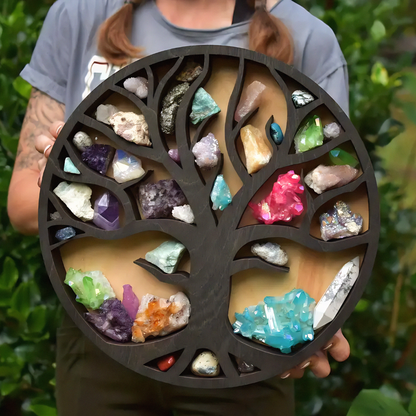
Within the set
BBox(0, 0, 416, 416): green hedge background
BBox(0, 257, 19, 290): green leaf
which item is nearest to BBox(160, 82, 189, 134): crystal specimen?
BBox(0, 0, 416, 416): green hedge background

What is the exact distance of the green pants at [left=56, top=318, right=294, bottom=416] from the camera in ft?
2.21

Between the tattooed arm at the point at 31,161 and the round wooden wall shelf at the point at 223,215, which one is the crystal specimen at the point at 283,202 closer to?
the round wooden wall shelf at the point at 223,215

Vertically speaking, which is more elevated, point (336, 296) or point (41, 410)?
point (336, 296)

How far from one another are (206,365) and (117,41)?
0.48m

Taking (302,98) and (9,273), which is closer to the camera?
(302,98)

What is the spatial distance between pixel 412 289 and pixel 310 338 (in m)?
0.70

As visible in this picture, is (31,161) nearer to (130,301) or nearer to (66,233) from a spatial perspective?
(66,233)

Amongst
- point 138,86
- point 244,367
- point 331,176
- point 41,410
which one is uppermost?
point 138,86

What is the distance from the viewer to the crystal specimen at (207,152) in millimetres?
568

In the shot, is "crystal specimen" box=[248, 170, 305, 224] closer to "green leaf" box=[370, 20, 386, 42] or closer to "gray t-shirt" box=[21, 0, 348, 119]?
"gray t-shirt" box=[21, 0, 348, 119]

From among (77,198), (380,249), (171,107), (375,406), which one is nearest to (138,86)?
(171,107)

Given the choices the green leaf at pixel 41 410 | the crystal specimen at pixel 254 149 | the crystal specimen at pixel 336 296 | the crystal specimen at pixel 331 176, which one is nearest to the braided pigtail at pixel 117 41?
the crystal specimen at pixel 254 149

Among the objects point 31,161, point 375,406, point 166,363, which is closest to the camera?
point 375,406

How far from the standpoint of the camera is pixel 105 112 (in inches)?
23.6
